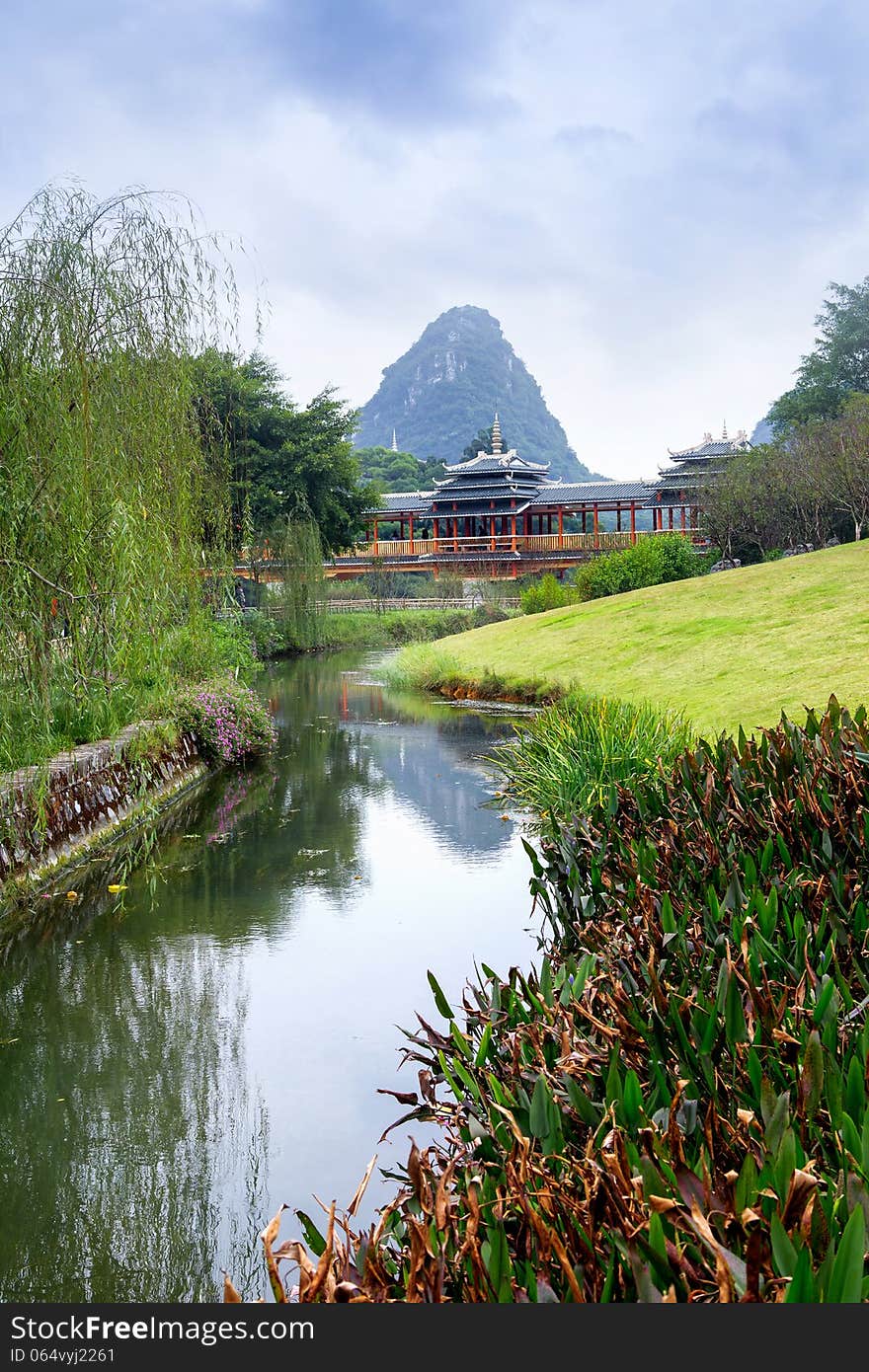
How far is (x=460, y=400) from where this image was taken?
102m

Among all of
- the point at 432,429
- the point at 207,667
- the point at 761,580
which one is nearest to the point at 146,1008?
the point at 207,667

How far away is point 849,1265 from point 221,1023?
406 cm

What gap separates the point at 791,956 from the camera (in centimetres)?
291

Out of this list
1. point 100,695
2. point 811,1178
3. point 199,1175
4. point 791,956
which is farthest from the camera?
point 100,695

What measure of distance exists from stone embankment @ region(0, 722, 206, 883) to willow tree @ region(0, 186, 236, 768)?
36 cm

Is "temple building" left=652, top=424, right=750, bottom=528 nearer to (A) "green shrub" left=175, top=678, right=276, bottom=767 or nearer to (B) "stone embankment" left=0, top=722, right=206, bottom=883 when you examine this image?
(A) "green shrub" left=175, top=678, right=276, bottom=767

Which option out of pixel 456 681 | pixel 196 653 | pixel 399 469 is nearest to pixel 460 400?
pixel 399 469

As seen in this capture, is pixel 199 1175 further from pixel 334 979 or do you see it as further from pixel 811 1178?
pixel 811 1178

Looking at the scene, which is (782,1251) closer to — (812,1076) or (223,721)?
(812,1076)

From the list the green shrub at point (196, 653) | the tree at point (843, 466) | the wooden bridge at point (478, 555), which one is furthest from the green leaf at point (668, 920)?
the wooden bridge at point (478, 555)

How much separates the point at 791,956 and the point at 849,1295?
1.60 metres

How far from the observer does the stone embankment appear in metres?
6.58

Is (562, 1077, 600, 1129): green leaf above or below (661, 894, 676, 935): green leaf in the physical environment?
below

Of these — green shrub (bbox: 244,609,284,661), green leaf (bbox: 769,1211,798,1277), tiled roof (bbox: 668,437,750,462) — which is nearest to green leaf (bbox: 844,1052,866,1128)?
green leaf (bbox: 769,1211,798,1277)
